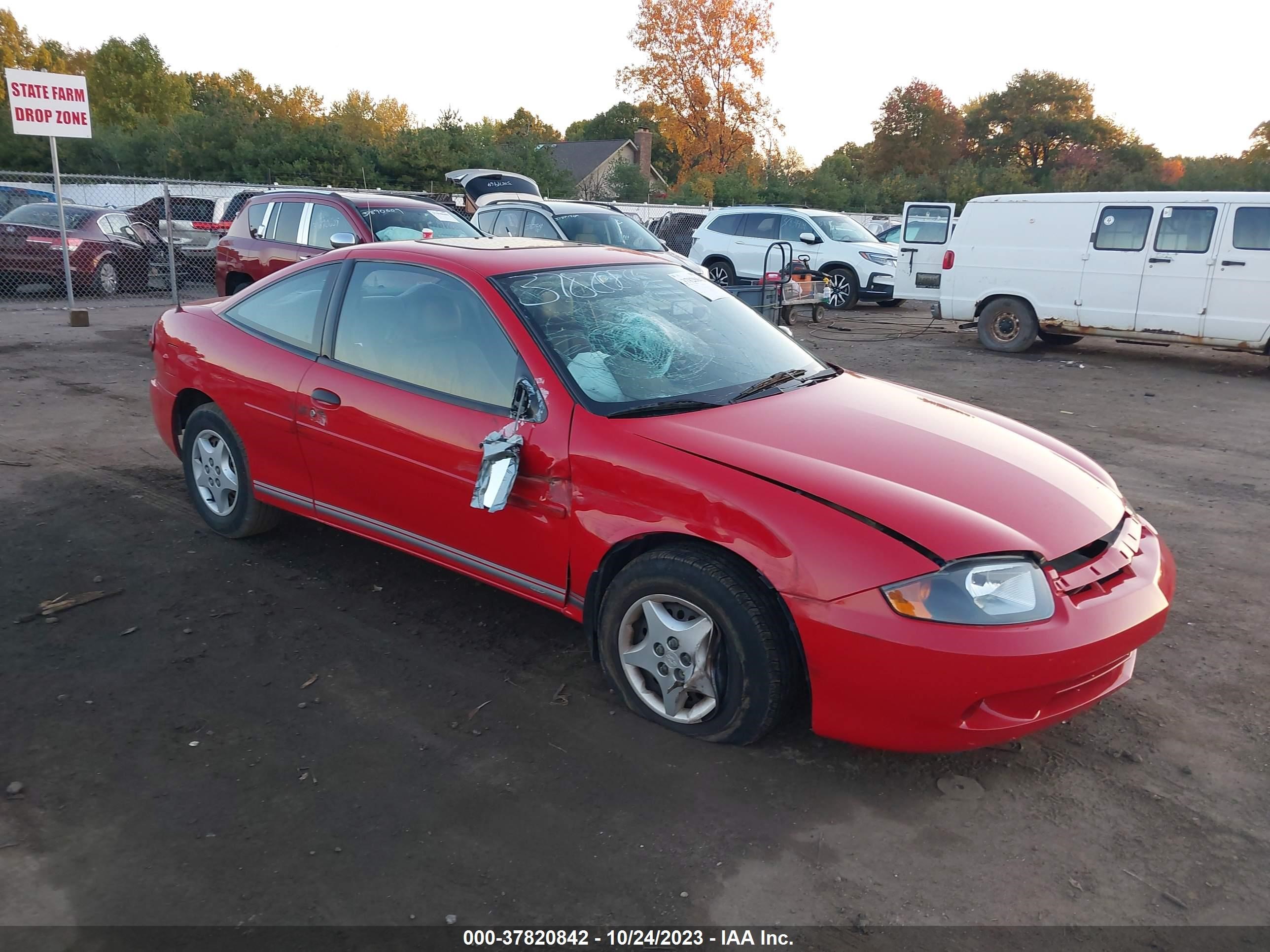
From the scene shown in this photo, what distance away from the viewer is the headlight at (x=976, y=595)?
2.68 meters

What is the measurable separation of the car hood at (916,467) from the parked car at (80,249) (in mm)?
13901

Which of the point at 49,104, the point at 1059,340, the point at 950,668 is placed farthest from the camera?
the point at 1059,340

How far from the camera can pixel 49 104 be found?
12.7 meters

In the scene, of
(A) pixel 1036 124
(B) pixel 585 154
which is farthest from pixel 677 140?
(A) pixel 1036 124

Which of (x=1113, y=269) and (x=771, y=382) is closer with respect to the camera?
(x=771, y=382)

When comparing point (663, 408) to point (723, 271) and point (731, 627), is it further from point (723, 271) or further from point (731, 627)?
point (723, 271)

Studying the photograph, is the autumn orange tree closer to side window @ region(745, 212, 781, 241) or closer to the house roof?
the house roof

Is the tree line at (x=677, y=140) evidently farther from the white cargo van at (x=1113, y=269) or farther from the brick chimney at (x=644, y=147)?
the white cargo van at (x=1113, y=269)

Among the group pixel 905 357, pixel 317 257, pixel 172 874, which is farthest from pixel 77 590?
pixel 905 357

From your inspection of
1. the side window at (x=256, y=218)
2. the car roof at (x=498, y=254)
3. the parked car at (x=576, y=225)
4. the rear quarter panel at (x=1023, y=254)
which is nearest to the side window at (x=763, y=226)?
the parked car at (x=576, y=225)

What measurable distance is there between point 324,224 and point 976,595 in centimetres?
913

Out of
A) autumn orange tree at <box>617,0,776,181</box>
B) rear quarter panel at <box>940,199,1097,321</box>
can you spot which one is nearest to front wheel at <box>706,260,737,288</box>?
rear quarter panel at <box>940,199,1097,321</box>

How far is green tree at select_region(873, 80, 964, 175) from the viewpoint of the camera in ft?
169

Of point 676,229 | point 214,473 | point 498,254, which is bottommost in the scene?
point 214,473
